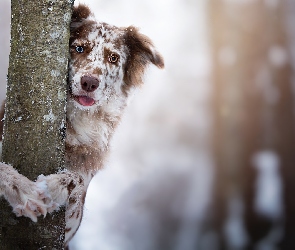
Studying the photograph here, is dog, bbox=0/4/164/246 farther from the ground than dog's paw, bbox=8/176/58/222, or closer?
farther from the ground

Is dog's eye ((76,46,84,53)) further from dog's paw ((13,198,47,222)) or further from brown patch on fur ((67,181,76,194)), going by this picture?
dog's paw ((13,198,47,222))

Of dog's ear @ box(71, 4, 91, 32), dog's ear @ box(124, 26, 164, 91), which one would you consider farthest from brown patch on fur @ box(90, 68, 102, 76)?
dog's ear @ box(124, 26, 164, 91)

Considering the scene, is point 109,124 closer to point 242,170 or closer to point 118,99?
point 118,99

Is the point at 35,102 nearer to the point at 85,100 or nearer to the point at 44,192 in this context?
the point at 44,192

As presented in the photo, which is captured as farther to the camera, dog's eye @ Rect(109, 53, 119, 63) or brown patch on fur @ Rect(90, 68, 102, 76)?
dog's eye @ Rect(109, 53, 119, 63)

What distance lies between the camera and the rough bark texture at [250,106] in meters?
5.50

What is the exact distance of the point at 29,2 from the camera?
211 cm

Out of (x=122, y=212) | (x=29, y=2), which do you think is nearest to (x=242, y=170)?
(x=122, y=212)

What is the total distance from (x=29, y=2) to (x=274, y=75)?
13.3 ft

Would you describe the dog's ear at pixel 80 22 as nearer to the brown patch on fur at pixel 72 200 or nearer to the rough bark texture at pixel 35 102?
the rough bark texture at pixel 35 102

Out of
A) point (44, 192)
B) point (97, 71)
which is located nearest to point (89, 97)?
point (97, 71)

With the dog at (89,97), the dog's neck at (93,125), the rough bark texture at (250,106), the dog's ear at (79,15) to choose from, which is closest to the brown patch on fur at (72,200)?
the dog at (89,97)

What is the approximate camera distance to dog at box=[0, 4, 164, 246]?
224 cm

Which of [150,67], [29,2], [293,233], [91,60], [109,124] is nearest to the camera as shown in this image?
[29,2]
